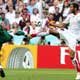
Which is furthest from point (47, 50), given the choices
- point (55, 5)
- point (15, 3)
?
point (15, 3)

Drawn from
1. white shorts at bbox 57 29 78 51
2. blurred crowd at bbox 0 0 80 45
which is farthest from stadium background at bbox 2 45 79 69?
white shorts at bbox 57 29 78 51

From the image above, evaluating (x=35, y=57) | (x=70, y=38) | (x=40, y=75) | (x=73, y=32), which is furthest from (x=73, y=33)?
(x=35, y=57)

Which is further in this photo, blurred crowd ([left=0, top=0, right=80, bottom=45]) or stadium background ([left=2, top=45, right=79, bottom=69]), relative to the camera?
blurred crowd ([left=0, top=0, right=80, bottom=45])

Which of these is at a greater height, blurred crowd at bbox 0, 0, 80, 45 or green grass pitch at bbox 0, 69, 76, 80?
blurred crowd at bbox 0, 0, 80, 45

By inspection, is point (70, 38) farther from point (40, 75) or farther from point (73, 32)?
point (40, 75)

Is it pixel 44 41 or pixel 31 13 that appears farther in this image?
pixel 31 13

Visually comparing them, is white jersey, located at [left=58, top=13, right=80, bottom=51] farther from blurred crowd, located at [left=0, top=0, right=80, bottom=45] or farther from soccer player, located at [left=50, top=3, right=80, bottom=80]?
blurred crowd, located at [left=0, top=0, right=80, bottom=45]

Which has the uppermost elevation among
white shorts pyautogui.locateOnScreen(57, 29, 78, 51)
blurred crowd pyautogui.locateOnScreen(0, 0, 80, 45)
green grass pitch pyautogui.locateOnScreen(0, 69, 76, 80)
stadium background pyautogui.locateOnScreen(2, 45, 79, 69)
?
blurred crowd pyautogui.locateOnScreen(0, 0, 80, 45)

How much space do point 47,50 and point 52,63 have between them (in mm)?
534

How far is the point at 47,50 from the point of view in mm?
14867

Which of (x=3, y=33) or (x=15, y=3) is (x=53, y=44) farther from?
(x=3, y=33)

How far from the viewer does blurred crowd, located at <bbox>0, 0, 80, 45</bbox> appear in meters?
15.7

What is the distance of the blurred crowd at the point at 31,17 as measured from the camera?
1566cm

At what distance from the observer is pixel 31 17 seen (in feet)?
55.1
